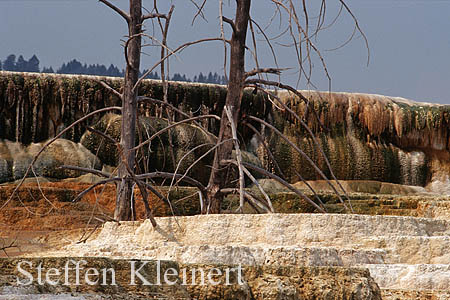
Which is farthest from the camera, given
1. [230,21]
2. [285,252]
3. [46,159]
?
[46,159]

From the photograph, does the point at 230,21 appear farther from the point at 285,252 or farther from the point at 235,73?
the point at 285,252

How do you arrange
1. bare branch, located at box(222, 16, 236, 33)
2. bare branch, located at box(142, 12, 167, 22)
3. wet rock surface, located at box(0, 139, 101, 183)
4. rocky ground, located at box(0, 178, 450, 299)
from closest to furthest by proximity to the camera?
1. rocky ground, located at box(0, 178, 450, 299)
2. bare branch, located at box(222, 16, 236, 33)
3. bare branch, located at box(142, 12, 167, 22)
4. wet rock surface, located at box(0, 139, 101, 183)

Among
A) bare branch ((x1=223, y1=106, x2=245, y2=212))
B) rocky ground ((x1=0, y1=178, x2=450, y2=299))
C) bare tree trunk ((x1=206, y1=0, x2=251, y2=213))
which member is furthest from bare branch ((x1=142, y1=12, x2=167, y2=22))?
rocky ground ((x1=0, y1=178, x2=450, y2=299))

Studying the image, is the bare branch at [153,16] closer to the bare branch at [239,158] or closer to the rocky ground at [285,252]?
the bare branch at [239,158]

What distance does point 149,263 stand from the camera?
4773mm

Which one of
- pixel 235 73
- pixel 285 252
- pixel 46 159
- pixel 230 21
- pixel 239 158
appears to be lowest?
pixel 46 159

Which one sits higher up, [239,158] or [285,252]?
[239,158]

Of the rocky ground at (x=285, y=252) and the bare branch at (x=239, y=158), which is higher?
the bare branch at (x=239, y=158)

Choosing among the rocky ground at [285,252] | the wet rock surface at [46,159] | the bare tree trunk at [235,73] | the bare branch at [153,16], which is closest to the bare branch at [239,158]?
the bare tree trunk at [235,73]

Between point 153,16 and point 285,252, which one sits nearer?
point 285,252

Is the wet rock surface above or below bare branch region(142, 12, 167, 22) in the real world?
below

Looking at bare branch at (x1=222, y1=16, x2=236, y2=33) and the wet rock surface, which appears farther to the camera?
the wet rock surface

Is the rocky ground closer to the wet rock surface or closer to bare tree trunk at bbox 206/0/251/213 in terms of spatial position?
bare tree trunk at bbox 206/0/251/213

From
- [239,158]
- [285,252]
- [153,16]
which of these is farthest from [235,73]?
[285,252]
